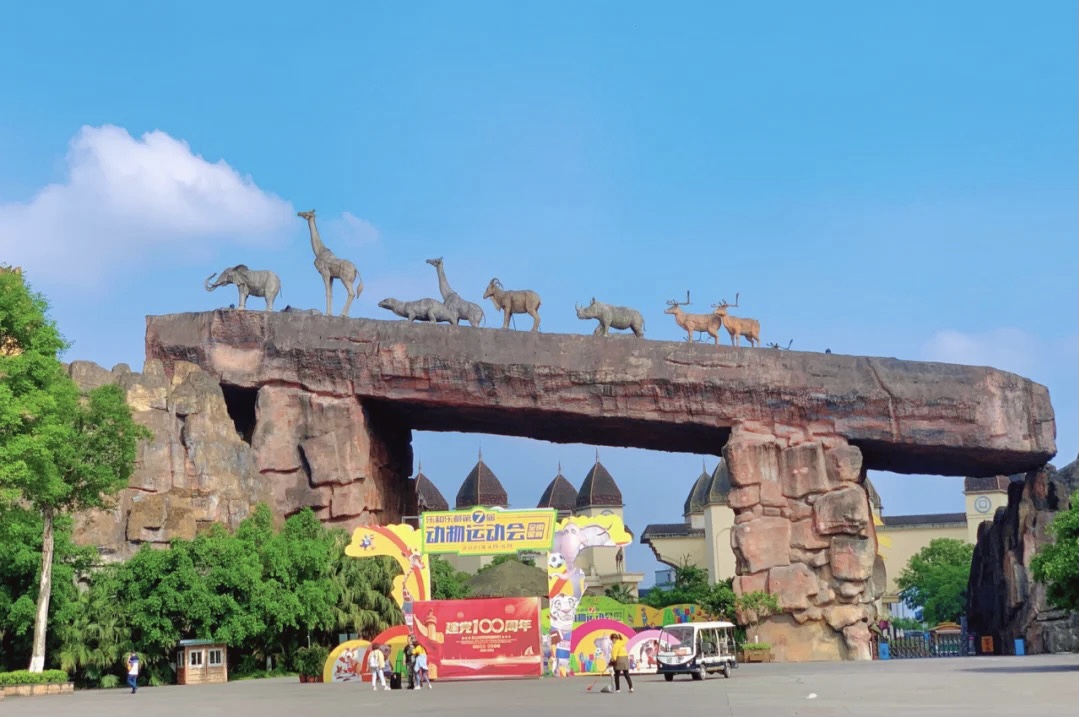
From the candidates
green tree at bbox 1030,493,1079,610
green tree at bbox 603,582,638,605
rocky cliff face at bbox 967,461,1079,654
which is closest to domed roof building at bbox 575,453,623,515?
green tree at bbox 603,582,638,605

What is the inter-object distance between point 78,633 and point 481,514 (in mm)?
11281

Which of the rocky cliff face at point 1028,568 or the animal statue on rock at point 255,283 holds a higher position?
the animal statue on rock at point 255,283

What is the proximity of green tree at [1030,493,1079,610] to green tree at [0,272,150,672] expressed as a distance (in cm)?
2289

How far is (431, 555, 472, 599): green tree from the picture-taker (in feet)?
176

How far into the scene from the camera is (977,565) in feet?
174

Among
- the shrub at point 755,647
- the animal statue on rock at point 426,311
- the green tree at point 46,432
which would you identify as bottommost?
the shrub at point 755,647

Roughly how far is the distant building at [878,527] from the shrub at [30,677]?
51.4 m

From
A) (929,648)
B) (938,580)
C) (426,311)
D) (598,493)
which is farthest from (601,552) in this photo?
(426,311)

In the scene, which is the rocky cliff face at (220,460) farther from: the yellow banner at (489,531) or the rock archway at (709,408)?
the yellow banner at (489,531)

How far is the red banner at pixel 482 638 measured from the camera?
31.9 meters

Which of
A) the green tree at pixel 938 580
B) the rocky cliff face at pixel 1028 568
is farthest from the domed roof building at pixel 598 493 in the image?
the rocky cliff face at pixel 1028 568

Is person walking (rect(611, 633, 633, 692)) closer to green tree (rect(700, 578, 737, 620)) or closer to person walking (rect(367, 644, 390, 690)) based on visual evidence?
person walking (rect(367, 644, 390, 690))

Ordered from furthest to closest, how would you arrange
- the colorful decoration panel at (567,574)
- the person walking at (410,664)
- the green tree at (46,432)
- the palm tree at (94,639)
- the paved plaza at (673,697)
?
the palm tree at (94,639) < the colorful decoration panel at (567,574) < the person walking at (410,664) < the green tree at (46,432) < the paved plaza at (673,697)

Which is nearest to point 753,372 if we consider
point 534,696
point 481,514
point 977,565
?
point 481,514
